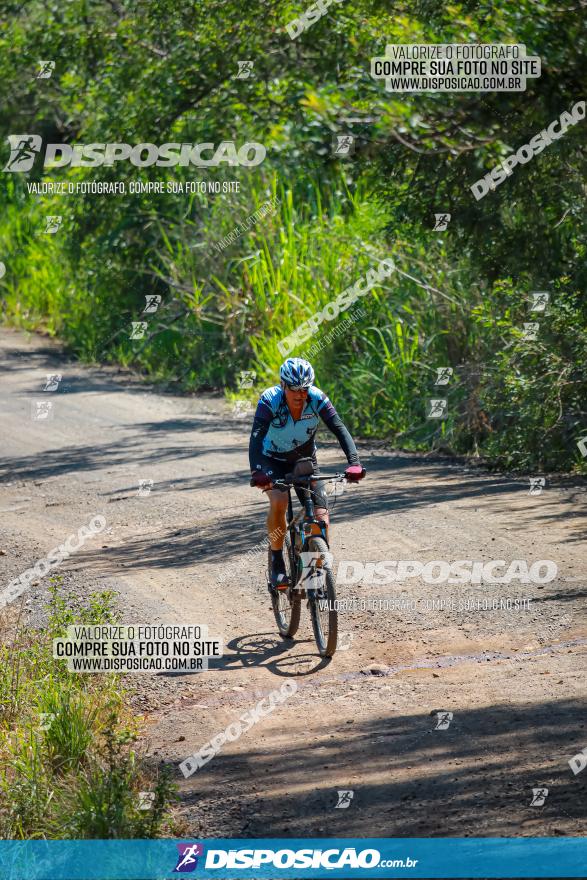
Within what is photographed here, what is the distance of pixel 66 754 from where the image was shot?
7754 mm

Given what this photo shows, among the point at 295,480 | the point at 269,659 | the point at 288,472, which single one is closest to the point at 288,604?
the point at 269,659

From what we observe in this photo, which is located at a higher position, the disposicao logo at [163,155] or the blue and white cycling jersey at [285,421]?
the disposicao logo at [163,155]

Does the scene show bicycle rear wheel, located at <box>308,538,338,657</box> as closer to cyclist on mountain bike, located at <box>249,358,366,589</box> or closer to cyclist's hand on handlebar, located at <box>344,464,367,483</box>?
cyclist on mountain bike, located at <box>249,358,366,589</box>

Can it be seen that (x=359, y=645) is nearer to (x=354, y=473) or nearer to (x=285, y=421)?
(x=354, y=473)

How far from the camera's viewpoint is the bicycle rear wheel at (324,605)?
356 inches

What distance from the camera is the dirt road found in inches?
265

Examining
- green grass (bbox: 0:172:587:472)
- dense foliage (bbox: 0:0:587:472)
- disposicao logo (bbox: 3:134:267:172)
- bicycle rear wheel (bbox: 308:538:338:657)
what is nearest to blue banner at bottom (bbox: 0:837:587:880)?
bicycle rear wheel (bbox: 308:538:338:657)

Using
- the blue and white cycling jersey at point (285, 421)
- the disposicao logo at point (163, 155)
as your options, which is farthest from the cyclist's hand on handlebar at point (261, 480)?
the disposicao logo at point (163, 155)

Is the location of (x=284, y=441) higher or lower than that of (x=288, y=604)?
higher

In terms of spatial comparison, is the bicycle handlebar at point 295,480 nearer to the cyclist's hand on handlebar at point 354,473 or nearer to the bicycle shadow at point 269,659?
the cyclist's hand on handlebar at point 354,473

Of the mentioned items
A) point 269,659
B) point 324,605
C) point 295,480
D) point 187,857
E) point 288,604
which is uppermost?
point 295,480

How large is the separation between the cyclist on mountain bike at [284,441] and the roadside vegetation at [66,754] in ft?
4.69

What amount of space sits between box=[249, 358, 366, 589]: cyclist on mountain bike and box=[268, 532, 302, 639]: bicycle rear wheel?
0.20 ft

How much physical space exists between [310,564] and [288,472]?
84 cm
